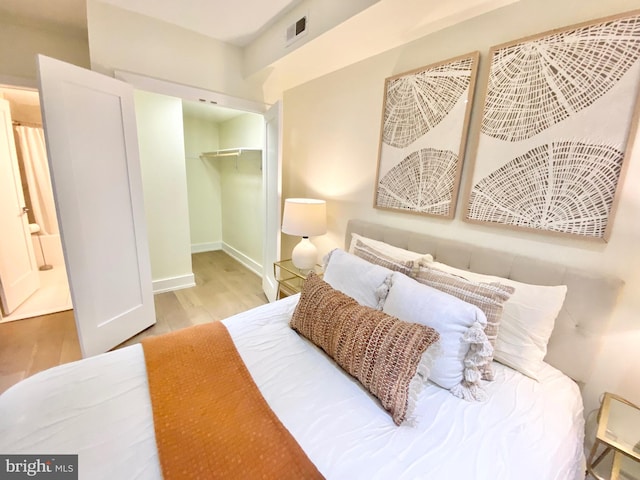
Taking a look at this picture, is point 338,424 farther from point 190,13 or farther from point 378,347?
point 190,13

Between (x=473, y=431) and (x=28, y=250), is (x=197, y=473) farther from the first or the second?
(x=28, y=250)

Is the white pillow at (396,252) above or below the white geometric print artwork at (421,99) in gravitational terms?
below

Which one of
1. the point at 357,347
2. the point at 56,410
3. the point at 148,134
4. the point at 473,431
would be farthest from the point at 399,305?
the point at 148,134

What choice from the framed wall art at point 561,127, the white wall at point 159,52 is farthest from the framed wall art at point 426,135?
the white wall at point 159,52

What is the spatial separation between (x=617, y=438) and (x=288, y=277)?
7.11ft

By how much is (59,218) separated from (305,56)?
6.43 feet

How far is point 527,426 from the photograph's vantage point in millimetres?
927

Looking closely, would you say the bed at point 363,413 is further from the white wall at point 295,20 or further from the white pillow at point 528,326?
the white wall at point 295,20

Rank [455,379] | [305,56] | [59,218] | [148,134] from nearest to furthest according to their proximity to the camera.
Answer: [455,379] < [59,218] < [305,56] < [148,134]

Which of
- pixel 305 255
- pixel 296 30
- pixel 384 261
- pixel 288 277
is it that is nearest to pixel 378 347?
pixel 384 261

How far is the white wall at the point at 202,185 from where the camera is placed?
165 inches

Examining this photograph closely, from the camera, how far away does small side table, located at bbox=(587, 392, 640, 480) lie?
95 centimetres

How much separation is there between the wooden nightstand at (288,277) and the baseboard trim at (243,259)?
3.77 ft

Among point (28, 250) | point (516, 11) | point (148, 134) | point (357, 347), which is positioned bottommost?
point (28, 250)
